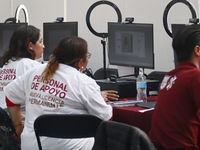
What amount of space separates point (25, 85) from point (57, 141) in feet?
1.30

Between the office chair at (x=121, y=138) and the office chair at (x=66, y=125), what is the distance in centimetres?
42

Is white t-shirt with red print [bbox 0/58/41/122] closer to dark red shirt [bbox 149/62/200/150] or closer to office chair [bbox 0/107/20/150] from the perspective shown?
office chair [bbox 0/107/20/150]

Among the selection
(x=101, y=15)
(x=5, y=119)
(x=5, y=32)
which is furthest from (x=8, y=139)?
(x=101, y=15)

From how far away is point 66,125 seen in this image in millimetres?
1927

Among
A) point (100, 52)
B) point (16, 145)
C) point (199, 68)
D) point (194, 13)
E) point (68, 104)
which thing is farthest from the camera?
point (100, 52)

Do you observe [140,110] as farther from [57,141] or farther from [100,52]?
[100,52]

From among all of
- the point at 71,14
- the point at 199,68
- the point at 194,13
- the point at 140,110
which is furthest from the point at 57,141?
the point at 71,14

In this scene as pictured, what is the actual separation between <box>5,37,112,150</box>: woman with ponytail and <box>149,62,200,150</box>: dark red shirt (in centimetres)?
51

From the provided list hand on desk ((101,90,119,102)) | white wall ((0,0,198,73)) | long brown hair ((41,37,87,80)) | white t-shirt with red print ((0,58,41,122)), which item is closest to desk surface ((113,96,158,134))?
hand on desk ((101,90,119,102))

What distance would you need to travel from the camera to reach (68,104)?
2076mm

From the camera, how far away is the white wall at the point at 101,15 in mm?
4233

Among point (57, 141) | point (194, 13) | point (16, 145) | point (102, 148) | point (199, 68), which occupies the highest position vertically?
point (194, 13)

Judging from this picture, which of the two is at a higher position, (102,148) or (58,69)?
(58,69)

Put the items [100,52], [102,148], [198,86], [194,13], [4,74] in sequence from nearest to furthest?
[102,148], [198,86], [4,74], [194,13], [100,52]
